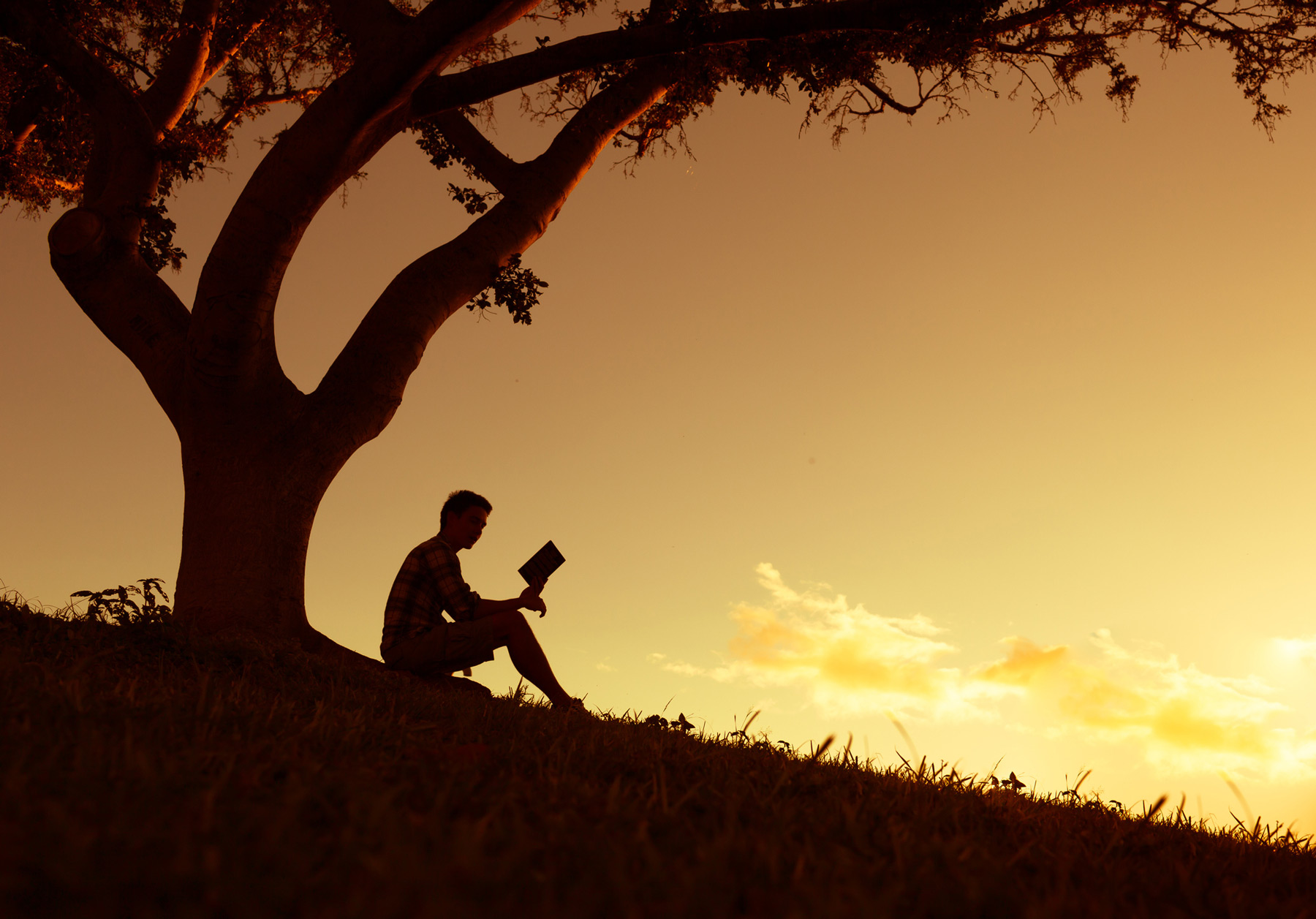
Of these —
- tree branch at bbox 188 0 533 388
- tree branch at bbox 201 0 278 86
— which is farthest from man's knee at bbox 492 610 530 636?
tree branch at bbox 201 0 278 86

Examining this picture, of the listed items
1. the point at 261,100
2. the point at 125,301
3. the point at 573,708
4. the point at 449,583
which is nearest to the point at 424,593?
the point at 449,583

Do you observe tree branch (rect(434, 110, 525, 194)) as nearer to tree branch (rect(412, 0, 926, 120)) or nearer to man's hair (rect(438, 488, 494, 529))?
tree branch (rect(412, 0, 926, 120))

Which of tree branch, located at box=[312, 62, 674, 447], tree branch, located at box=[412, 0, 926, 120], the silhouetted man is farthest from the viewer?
tree branch, located at box=[312, 62, 674, 447]

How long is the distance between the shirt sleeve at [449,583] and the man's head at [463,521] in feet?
1.41

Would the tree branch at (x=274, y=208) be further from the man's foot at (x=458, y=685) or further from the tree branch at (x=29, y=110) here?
the tree branch at (x=29, y=110)

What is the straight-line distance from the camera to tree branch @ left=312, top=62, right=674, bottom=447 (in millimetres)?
7672

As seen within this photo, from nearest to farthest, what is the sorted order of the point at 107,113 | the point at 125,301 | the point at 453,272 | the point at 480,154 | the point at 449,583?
the point at 449,583, the point at 125,301, the point at 453,272, the point at 107,113, the point at 480,154

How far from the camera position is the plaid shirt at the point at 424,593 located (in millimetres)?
6867

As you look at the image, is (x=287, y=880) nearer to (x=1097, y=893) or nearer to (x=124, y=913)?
(x=124, y=913)

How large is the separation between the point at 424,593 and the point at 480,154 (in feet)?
16.7

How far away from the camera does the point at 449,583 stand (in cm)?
687

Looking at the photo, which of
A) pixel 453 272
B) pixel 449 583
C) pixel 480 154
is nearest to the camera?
pixel 449 583

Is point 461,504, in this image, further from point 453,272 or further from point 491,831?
point 491,831

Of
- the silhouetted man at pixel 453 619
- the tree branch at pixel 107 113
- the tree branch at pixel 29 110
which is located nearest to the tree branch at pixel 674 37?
the tree branch at pixel 107 113
